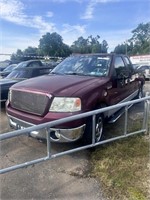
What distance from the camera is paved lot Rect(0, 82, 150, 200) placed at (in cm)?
264

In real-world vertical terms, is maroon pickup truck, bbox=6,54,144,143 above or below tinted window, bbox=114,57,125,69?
below

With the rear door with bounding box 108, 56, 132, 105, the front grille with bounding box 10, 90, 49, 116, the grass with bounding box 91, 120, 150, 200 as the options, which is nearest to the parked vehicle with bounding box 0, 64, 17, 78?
the rear door with bounding box 108, 56, 132, 105

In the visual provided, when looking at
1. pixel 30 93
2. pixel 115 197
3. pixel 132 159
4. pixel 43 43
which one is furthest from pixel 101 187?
pixel 43 43

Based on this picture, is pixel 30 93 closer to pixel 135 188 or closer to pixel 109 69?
pixel 109 69

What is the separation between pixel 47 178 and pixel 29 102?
1283 mm

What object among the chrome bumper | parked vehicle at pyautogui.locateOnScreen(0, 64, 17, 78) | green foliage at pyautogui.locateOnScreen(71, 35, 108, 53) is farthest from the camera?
green foliage at pyautogui.locateOnScreen(71, 35, 108, 53)

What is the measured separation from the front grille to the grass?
1.19 metres

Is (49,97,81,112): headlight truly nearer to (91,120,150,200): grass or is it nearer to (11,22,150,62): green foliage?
(91,120,150,200): grass

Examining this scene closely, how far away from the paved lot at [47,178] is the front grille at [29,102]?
76 centimetres

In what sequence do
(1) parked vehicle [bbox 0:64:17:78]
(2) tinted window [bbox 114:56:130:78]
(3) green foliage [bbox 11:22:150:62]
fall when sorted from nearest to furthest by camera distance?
(2) tinted window [bbox 114:56:130:78], (1) parked vehicle [bbox 0:64:17:78], (3) green foliage [bbox 11:22:150:62]

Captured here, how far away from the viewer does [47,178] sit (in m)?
2.98

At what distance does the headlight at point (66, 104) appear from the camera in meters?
3.31

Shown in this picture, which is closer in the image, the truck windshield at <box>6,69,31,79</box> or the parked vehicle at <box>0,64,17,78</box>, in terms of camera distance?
the truck windshield at <box>6,69,31,79</box>

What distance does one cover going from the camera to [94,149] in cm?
375
